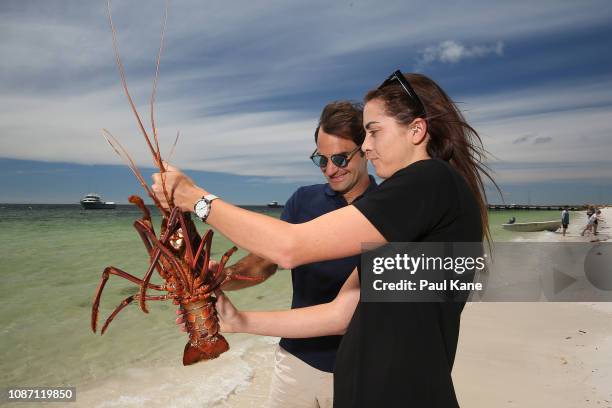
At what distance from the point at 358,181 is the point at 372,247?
6.22 feet

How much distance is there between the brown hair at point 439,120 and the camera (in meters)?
1.70

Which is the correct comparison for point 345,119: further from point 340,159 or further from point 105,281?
point 105,281

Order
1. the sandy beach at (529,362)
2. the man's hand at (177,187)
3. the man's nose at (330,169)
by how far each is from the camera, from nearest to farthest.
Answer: the man's hand at (177,187)
the man's nose at (330,169)
the sandy beach at (529,362)

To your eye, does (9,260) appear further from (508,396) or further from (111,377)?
(508,396)

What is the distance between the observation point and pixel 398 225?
1408 mm

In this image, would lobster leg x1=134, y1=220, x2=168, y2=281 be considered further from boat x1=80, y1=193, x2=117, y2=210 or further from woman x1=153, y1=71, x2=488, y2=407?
boat x1=80, y1=193, x2=117, y2=210

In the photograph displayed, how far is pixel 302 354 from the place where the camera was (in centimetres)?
291

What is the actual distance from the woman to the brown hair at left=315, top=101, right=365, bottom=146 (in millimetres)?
1545

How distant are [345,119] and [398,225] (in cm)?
214

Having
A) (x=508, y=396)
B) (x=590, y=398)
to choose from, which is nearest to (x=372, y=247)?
(x=508, y=396)

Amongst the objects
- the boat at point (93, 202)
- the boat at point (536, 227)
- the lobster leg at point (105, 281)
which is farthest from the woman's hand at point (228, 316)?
the boat at point (93, 202)

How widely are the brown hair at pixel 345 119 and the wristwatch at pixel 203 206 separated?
195 centimetres


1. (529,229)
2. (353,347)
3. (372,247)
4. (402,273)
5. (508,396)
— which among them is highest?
(372,247)

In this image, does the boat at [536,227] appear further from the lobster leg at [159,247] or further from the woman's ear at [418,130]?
the lobster leg at [159,247]
